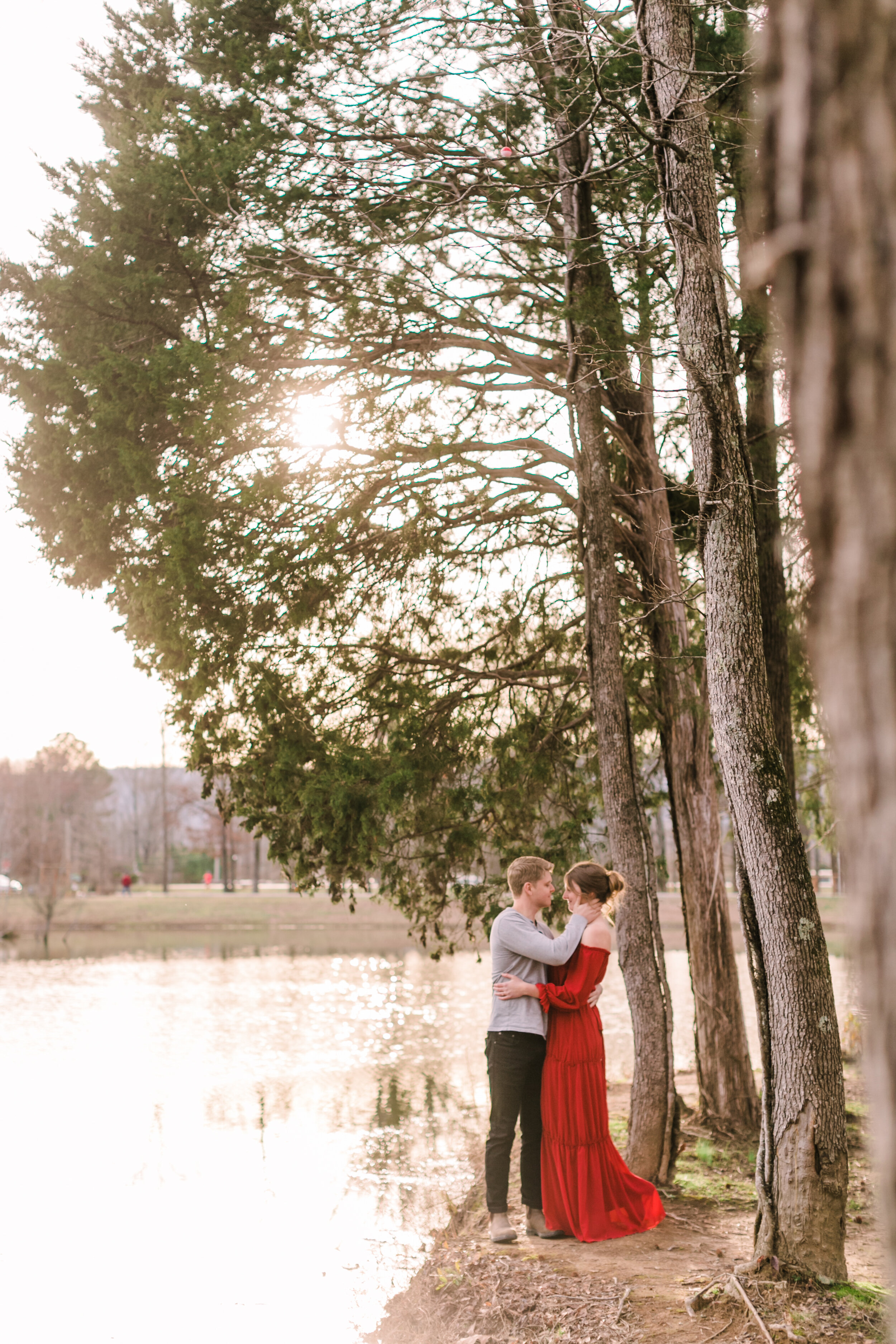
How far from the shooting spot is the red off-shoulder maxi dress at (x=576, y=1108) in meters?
5.86

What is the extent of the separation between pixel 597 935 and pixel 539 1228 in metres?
1.62

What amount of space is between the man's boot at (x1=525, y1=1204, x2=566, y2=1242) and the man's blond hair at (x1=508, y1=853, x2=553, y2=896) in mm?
1723

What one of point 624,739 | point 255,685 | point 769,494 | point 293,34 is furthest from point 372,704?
point 293,34

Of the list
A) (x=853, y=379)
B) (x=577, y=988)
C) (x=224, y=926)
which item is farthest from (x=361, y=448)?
(x=224, y=926)

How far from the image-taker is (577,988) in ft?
19.3

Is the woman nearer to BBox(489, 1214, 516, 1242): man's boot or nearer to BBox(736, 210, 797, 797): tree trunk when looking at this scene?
BBox(489, 1214, 516, 1242): man's boot

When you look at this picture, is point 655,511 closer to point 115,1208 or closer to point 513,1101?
point 513,1101

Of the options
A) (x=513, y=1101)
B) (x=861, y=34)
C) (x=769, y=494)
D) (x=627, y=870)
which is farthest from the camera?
(x=769, y=494)

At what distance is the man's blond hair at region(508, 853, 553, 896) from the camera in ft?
19.4

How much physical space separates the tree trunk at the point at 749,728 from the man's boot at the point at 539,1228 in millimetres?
1286

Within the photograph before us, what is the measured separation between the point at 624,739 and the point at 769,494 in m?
2.75

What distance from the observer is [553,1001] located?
5.84m

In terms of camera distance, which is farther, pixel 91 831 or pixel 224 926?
pixel 91 831

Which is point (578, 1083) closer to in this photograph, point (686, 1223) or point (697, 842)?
point (686, 1223)
